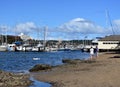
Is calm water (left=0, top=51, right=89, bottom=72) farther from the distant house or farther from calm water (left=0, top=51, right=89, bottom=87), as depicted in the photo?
the distant house

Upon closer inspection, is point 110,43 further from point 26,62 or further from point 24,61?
point 26,62

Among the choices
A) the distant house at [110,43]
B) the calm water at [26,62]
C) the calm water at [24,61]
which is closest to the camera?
the calm water at [26,62]

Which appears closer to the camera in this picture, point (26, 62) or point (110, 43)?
point (26, 62)

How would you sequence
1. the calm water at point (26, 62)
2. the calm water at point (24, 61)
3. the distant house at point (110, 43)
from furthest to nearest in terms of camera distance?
the distant house at point (110, 43)
the calm water at point (24, 61)
the calm water at point (26, 62)

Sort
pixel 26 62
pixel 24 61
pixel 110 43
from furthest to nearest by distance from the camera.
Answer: pixel 110 43 → pixel 24 61 → pixel 26 62

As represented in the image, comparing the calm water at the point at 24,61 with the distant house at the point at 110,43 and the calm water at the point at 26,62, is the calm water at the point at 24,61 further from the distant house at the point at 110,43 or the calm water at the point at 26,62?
the distant house at the point at 110,43

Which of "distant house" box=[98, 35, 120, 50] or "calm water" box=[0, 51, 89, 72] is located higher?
"distant house" box=[98, 35, 120, 50]

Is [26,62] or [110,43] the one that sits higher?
[110,43]

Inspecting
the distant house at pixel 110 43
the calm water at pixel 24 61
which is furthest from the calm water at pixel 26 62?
the distant house at pixel 110 43

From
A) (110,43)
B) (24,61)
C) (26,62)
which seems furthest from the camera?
(110,43)

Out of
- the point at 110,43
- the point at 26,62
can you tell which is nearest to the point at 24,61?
the point at 26,62

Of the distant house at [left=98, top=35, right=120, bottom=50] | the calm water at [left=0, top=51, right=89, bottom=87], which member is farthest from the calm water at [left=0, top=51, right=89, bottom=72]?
the distant house at [left=98, top=35, right=120, bottom=50]

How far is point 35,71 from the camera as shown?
41.5 meters

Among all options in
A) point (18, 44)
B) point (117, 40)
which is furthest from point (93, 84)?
point (18, 44)
